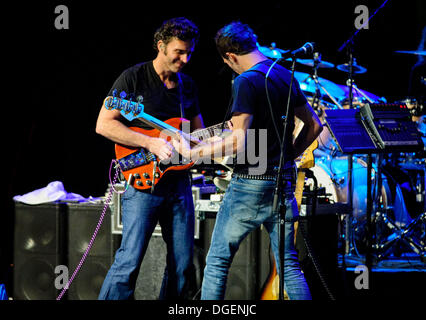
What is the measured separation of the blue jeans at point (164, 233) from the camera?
125 inches

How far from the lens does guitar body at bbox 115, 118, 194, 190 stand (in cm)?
326

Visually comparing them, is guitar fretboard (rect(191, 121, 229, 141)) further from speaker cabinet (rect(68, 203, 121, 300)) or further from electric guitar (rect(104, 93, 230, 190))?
speaker cabinet (rect(68, 203, 121, 300))

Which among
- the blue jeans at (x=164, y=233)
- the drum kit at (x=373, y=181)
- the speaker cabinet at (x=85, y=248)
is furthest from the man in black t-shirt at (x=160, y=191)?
the drum kit at (x=373, y=181)

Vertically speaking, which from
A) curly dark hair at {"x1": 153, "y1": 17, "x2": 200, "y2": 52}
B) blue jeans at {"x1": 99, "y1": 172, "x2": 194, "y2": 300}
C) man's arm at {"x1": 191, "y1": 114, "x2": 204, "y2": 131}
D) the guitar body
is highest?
curly dark hair at {"x1": 153, "y1": 17, "x2": 200, "y2": 52}

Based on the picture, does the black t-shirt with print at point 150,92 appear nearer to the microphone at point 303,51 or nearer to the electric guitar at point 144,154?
the electric guitar at point 144,154

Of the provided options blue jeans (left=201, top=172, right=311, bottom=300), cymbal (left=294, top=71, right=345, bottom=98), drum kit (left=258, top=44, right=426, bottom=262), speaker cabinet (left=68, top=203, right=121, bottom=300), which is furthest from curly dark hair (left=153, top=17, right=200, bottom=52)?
cymbal (left=294, top=71, right=345, bottom=98)

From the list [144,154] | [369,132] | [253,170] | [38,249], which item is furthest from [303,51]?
[38,249]

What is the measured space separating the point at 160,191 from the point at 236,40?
109 cm

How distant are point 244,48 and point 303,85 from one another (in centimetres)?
372

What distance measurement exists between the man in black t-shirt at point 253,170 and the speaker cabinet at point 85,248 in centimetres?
189

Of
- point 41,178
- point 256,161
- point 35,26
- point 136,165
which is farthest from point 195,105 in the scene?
point 41,178

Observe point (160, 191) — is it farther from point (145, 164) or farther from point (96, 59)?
point (96, 59)

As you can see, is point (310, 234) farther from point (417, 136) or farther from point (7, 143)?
point (7, 143)

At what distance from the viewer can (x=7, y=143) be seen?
536 centimetres
